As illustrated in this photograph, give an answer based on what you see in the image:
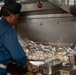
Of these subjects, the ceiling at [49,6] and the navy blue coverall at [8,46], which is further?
the ceiling at [49,6]

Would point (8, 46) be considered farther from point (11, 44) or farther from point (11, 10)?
point (11, 10)

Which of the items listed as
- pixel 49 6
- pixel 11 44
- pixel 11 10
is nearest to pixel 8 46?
pixel 11 44

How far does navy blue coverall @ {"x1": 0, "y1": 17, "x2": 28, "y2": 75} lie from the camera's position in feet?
5.94

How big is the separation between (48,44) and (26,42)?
1.08 ft

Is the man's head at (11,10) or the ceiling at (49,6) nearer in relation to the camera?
the man's head at (11,10)

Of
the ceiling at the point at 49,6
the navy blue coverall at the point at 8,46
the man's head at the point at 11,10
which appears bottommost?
the navy blue coverall at the point at 8,46

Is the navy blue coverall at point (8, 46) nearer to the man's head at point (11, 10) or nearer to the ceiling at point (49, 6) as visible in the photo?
the man's head at point (11, 10)

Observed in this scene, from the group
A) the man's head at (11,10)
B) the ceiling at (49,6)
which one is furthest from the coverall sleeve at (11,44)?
the ceiling at (49,6)

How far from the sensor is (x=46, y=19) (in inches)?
119

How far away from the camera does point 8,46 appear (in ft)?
5.93

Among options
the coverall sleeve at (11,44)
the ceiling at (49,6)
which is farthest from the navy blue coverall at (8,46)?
the ceiling at (49,6)

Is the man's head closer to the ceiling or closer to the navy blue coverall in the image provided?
the navy blue coverall

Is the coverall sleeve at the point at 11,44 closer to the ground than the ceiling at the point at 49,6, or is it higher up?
closer to the ground

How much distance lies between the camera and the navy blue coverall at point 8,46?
181 cm
